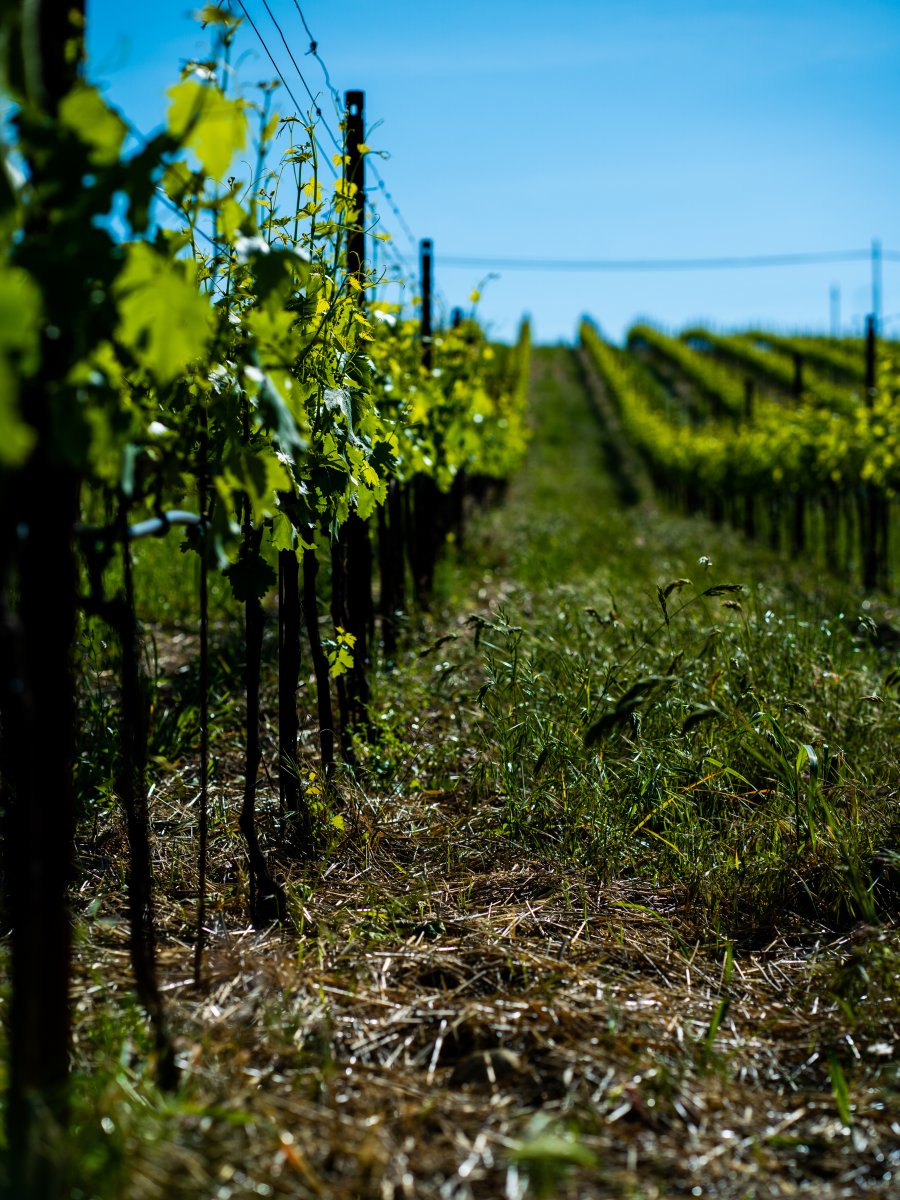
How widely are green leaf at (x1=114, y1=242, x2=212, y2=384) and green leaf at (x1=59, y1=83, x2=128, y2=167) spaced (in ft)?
0.46

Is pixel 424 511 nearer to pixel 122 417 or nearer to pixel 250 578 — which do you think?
pixel 250 578

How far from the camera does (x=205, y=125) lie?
139 centimetres

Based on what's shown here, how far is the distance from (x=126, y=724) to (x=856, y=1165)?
5.17 feet

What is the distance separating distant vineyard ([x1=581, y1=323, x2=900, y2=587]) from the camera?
32.0 ft

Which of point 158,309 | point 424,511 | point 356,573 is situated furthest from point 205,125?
point 424,511

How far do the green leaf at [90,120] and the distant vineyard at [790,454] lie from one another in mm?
8416

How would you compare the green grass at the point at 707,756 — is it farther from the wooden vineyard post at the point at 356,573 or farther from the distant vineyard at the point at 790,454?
the distant vineyard at the point at 790,454

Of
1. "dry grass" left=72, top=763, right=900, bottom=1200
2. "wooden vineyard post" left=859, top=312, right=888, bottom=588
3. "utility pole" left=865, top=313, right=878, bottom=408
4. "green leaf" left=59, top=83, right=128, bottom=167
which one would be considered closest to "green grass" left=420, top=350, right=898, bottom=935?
"dry grass" left=72, top=763, right=900, bottom=1200

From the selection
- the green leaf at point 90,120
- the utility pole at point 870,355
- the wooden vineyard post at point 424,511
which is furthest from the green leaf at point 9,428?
the utility pole at point 870,355

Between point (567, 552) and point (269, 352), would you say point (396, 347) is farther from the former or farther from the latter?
point (567, 552)

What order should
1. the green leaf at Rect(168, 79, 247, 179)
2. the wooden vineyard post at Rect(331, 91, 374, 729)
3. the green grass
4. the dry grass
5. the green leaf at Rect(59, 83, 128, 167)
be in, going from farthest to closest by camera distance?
the wooden vineyard post at Rect(331, 91, 374, 729) < the green grass < the dry grass < the green leaf at Rect(168, 79, 247, 179) < the green leaf at Rect(59, 83, 128, 167)

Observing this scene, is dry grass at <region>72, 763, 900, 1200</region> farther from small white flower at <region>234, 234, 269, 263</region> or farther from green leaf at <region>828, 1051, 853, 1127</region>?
small white flower at <region>234, 234, 269, 263</region>

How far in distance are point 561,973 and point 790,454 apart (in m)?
11.2

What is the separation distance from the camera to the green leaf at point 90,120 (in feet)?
4.19
